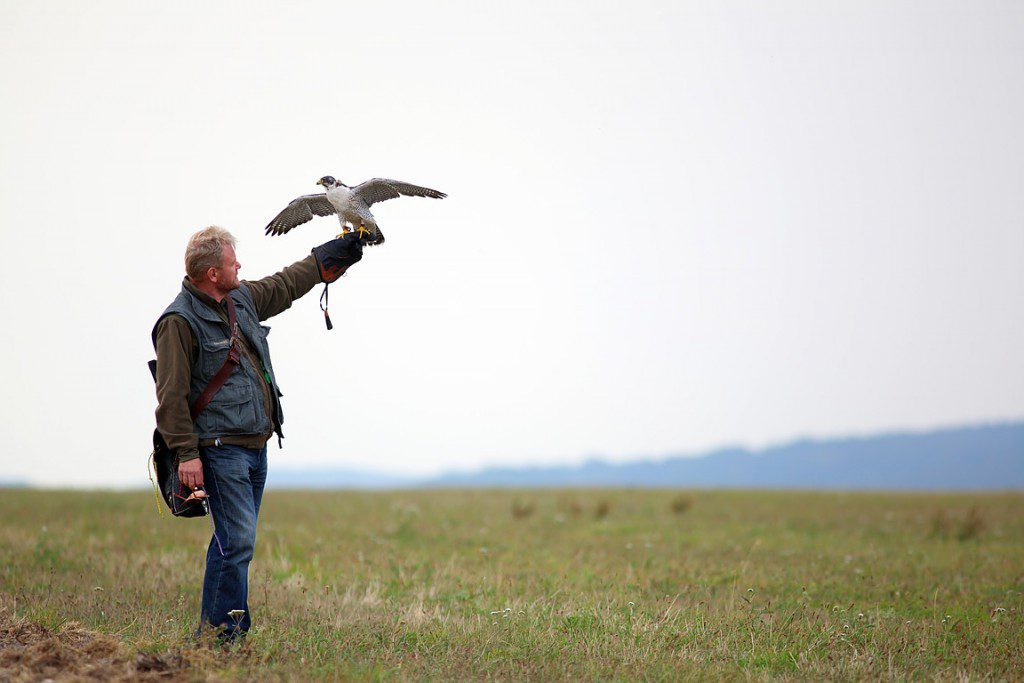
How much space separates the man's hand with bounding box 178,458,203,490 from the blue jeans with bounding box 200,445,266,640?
0.29 metres

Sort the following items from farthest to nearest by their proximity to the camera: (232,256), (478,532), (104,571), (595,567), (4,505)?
(4,505)
(478,532)
(595,567)
(104,571)
(232,256)

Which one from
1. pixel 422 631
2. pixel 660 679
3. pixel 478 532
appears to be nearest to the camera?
pixel 660 679

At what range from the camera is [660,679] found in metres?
5.81

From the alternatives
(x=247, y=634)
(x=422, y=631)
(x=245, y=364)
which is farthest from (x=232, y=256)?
(x=422, y=631)

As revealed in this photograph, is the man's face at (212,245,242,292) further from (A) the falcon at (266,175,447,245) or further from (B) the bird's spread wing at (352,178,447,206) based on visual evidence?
(B) the bird's spread wing at (352,178,447,206)

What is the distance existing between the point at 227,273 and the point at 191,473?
148 centimetres

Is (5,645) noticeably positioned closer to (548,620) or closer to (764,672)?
(548,620)

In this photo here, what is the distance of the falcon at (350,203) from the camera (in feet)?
24.4

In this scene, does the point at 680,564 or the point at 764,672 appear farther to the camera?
the point at 680,564

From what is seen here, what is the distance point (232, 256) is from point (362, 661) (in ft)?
10.1

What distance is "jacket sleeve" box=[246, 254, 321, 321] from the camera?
266 inches

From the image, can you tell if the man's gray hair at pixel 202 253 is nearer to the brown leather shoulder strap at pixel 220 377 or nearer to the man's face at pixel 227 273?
the man's face at pixel 227 273

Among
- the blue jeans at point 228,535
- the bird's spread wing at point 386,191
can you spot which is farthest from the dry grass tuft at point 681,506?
the blue jeans at point 228,535

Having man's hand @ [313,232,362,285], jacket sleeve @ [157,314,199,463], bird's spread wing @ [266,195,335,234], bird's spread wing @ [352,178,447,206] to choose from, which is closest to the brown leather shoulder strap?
jacket sleeve @ [157,314,199,463]
